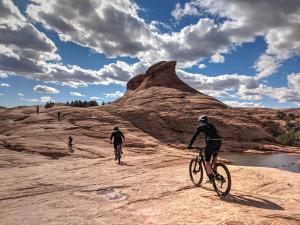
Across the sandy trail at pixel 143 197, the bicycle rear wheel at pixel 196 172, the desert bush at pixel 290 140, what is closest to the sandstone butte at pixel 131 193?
the sandy trail at pixel 143 197

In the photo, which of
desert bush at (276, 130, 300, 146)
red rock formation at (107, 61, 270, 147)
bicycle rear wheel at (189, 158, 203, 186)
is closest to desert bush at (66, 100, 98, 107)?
red rock formation at (107, 61, 270, 147)

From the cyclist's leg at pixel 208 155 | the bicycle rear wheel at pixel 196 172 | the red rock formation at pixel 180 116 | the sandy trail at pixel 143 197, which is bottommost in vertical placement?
the sandy trail at pixel 143 197

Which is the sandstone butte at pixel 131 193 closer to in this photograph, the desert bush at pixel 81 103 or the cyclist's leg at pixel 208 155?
the cyclist's leg at pixel 208 155

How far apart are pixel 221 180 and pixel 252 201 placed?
1.03 m

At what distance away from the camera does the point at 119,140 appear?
760 inches

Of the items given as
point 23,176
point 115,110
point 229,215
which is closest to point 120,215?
point 229,215

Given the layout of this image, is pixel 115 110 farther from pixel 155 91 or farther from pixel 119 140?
pixel 119 140

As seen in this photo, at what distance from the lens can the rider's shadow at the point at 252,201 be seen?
26.8 ft

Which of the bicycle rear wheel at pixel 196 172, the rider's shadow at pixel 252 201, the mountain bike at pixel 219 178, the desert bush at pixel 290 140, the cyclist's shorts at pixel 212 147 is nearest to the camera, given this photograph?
the rider's shadow at pixel 252 201

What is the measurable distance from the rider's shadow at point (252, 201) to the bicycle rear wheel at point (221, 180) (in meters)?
0.27

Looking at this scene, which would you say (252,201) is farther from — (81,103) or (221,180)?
(81,103)

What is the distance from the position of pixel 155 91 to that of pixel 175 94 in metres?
4.67

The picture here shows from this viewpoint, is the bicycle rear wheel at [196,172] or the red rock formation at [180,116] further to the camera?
the red rock formation at [180,116]

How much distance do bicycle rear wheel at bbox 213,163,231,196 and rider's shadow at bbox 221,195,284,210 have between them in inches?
10.6
